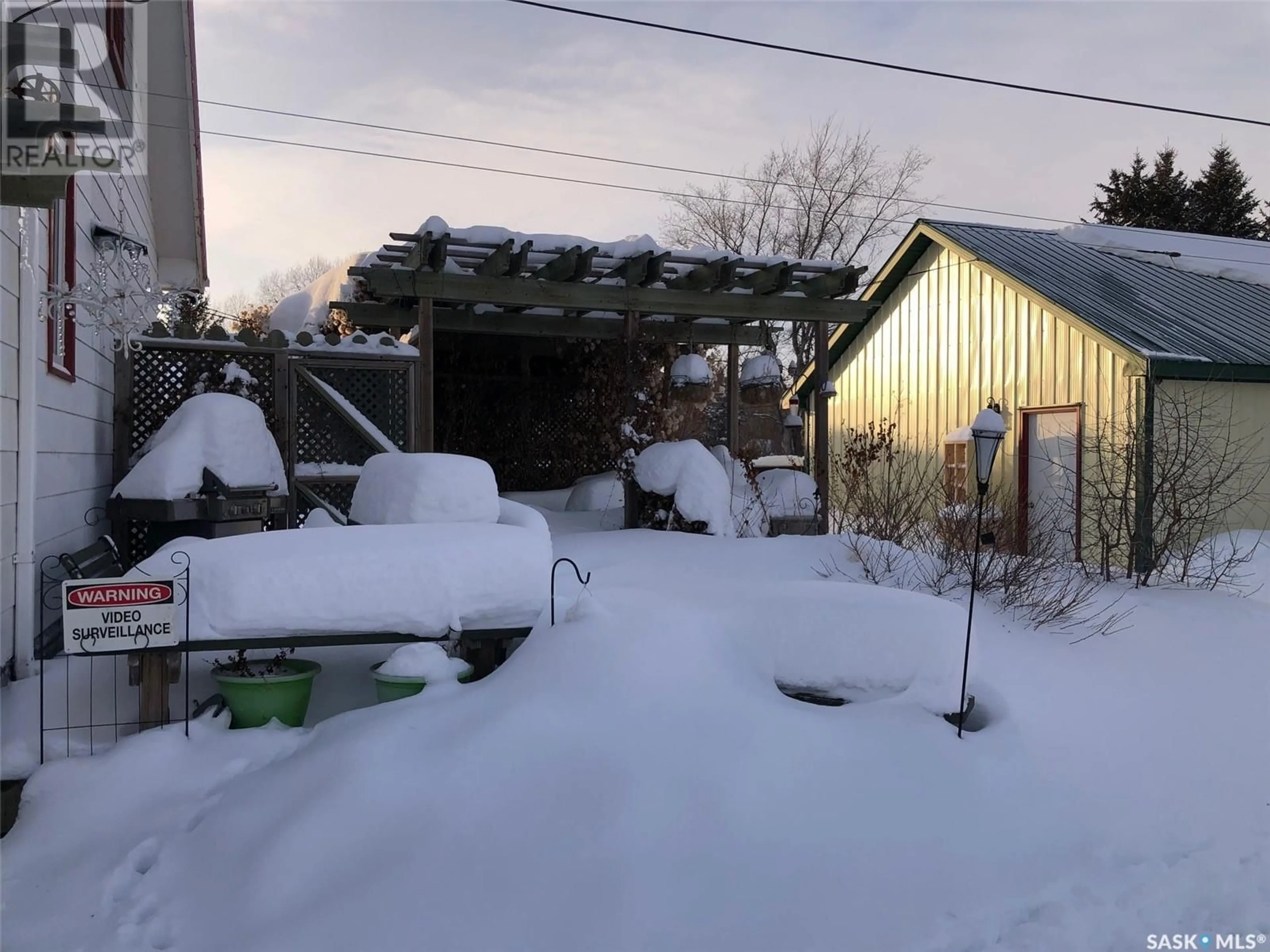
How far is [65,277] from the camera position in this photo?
526cm

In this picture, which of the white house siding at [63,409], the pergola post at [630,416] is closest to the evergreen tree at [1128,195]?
the pergola post at [630,416]

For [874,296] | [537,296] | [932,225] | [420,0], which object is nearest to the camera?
[420,0]

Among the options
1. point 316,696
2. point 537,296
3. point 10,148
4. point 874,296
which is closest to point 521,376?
point 537,296

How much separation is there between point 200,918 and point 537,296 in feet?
21.7

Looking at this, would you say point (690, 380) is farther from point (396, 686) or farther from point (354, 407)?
point (396, 686)

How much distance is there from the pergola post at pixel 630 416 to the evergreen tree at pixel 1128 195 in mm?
20943

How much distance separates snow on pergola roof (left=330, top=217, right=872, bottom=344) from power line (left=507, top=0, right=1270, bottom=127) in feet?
6.08

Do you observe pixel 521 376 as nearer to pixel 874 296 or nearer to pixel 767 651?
pixel 874 296

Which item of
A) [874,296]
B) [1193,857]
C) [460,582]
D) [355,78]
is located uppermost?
[355,78]

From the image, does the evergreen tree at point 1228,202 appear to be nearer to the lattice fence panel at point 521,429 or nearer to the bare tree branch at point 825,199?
the bare tree branch at point 825,199

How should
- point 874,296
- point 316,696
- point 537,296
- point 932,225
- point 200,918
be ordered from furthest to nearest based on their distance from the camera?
point 874,296 → point 932,225 → point 537,296 → point 316,696 → point 200,918

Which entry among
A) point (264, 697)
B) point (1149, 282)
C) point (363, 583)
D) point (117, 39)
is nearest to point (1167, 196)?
point (1149, 282)

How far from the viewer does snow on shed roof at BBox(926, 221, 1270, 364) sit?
35.3ft

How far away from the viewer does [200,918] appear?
9.72 feet
